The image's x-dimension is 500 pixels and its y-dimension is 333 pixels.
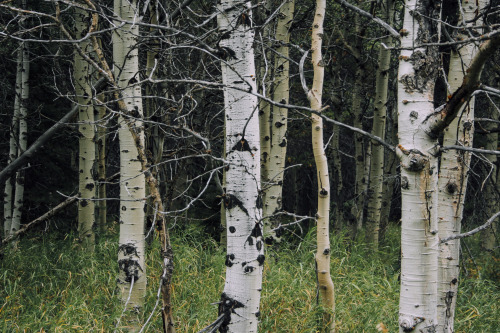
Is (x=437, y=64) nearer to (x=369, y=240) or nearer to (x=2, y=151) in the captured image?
(x=369, y=240)

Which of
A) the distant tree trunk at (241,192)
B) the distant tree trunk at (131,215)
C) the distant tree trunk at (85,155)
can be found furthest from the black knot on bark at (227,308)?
the distant tree trunk at (85,155)

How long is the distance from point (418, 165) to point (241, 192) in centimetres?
121

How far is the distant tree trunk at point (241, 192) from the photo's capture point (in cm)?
290

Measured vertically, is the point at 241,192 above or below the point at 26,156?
below

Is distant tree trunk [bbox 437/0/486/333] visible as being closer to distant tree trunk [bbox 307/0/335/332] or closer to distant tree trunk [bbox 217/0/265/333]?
distant tree trunk [bbox 307/0/335/332]

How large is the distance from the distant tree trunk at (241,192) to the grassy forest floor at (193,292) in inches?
50.2

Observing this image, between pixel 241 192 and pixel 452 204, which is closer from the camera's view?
pixel 241 192

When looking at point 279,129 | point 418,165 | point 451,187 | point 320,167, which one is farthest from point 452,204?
point 279,129

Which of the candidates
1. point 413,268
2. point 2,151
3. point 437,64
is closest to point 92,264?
point 413,268

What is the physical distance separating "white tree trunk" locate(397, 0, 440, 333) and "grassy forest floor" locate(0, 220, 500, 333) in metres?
2.11

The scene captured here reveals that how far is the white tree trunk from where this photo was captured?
2104 millimetres

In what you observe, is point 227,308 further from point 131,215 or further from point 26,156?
point 26,156

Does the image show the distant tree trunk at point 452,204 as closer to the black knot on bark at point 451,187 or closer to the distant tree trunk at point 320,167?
the black knot on bark at point 451,187

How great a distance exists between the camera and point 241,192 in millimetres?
2893
